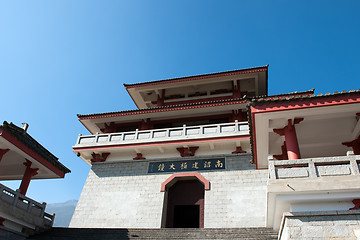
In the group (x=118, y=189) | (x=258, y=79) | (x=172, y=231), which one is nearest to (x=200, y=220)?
(x=172, y=231)

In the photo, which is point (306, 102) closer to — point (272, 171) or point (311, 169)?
point (311, 169)

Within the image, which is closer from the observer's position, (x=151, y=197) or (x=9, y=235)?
(x=9, y=235)

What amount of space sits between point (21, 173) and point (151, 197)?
7477 mm

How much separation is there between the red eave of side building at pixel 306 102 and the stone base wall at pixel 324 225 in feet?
10.6

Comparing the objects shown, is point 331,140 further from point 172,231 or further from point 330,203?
point 172,231

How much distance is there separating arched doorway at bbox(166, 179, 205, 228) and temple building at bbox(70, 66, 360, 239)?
6 centimetres

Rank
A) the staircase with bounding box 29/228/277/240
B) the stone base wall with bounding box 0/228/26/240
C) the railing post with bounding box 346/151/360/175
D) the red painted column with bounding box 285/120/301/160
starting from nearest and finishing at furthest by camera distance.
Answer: the railing post with bounding box 346/151/360/175
the red painted column with bounding box 285/120/301/160
the staircase with bounding box 29/228/277/240
the stone base wall with bounding box 0/228/26/240

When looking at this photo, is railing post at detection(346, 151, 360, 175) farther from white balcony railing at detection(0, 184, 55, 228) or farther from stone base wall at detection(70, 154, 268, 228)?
white balcony railing at detection(0, 184, 55, 228)

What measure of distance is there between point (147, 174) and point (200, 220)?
410 cm

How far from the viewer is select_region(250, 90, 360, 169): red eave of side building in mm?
8625

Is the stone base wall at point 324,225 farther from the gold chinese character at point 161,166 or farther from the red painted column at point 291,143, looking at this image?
the gold chinese character at point 161,166

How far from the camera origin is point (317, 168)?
7676mm

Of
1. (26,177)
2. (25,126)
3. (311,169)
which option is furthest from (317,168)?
(26,177)

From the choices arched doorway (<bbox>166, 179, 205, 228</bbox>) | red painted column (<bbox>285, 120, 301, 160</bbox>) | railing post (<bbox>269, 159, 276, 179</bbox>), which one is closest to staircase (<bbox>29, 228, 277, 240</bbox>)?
red painted column (<bbox>285, 120, 301, 160</bbox>)
